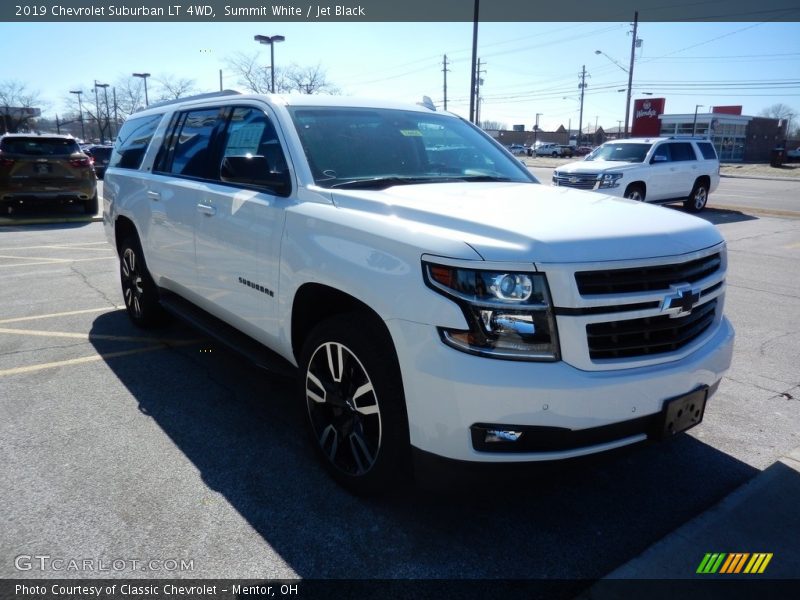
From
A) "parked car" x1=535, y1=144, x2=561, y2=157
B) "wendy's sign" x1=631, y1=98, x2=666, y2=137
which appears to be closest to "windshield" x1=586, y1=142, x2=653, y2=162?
"wendy's sign" x1=631, y1=98, x2=666, y2=137

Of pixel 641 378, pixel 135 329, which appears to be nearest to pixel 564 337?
pixel 641 378

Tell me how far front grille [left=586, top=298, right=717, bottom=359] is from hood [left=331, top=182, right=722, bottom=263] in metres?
0.28

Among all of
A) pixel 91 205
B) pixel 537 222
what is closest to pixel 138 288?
pixel 537 222

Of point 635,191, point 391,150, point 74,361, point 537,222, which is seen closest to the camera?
point 537,222

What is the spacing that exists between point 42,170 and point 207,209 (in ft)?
39.6

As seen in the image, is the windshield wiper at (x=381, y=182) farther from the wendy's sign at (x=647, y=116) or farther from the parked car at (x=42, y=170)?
the wendy's sign at (x=647, y=116)

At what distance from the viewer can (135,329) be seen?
5.93 m

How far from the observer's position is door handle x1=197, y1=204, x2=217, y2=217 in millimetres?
Answer: 4020

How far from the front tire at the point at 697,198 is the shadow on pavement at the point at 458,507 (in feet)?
48.7

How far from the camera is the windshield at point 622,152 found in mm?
15445

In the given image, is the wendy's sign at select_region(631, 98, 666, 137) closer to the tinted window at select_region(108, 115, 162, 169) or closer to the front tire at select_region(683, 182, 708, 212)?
the front tire at select_region(683, 182, 708, 212)

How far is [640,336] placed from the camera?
260cm

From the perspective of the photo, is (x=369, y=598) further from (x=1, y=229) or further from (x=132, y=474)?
(x=1, y=229)

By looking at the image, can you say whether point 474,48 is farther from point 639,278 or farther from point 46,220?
point 639,278
